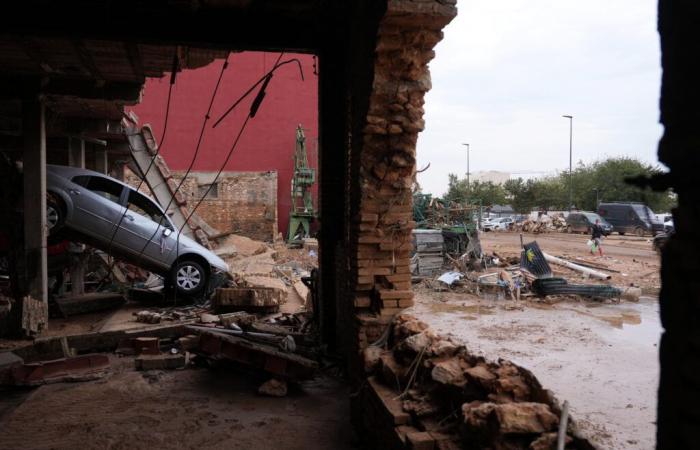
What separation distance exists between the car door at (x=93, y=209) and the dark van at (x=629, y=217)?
29045 mm

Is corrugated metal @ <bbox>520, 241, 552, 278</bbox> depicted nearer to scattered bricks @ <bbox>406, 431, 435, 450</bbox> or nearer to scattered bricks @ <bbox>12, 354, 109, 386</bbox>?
scattered bricks @ <bbox>12, 354, 109, 386</bbox>

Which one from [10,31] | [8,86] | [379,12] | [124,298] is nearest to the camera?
[379,12]

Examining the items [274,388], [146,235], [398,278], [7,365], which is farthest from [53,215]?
[398,278]

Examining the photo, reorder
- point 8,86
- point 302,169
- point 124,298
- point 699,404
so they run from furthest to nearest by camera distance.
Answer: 1. point 302,169
2. point 124,298
3. point 8,86
4. point 699,404

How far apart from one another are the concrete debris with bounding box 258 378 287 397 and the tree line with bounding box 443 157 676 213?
90.3 feet

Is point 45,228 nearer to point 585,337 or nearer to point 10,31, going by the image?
point 10,31

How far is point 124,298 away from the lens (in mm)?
11352

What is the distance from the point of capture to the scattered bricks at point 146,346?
7718 mm

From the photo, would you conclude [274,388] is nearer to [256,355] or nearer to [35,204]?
[256,355]

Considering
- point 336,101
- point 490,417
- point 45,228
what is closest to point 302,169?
point 45,228

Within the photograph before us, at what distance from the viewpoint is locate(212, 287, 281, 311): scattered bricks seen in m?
9.72

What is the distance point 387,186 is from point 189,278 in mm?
7181

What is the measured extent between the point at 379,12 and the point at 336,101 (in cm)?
232

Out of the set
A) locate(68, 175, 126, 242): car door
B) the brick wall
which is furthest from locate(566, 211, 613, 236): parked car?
locate(68, 175, 126, 242): car door
